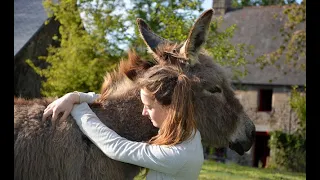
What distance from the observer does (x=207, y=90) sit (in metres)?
4.07

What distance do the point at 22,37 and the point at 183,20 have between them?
1348 centimetres

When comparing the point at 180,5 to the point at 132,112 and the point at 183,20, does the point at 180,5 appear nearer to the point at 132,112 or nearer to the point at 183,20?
the point at 183,20

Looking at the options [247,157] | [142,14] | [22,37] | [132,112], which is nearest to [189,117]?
[132,112]

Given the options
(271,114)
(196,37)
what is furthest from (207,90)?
(271,114)

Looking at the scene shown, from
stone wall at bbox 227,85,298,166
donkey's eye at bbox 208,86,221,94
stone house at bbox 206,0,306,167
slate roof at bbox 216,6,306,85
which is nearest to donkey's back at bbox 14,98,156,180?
donkey's eye at bbox 208,86,221,94

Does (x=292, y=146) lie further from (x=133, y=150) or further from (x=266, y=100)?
(x=133, y=150)

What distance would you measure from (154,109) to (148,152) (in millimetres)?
346

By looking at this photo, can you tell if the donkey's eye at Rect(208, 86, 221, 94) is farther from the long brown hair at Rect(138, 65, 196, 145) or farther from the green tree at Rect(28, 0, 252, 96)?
the green tree at Rect(28, 0, 252, 96)

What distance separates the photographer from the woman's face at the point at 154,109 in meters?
3.71

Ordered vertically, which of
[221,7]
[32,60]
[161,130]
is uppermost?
[221,7]

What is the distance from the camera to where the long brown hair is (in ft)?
11.9

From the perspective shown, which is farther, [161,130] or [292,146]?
[292,146]
